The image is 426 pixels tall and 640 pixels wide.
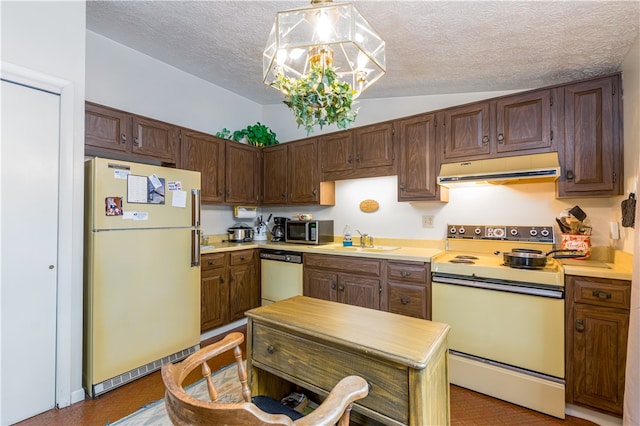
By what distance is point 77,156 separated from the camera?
7.09 ft

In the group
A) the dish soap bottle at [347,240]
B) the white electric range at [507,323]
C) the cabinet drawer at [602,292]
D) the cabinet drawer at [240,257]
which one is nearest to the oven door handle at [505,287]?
the white electric range at [507,323]

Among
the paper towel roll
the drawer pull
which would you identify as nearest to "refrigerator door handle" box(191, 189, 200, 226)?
the paper towel roll

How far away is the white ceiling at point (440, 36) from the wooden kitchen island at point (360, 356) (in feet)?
6.05

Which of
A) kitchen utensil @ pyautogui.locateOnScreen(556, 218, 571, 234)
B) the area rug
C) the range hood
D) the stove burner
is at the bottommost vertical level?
the area rug

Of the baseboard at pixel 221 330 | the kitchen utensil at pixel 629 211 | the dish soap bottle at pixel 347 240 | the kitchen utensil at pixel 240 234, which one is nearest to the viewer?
the kitchen utensil at pixel 629 211

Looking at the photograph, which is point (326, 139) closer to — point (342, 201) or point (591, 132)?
Answer: point (342, 201)

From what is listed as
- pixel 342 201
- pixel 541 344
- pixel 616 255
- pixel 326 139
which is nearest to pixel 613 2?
pixel 616 255

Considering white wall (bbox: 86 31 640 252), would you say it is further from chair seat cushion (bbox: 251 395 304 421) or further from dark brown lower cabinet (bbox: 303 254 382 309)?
chair seat cushion (bbox: 251 395 304 421)

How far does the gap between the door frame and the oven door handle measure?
9.14 feet

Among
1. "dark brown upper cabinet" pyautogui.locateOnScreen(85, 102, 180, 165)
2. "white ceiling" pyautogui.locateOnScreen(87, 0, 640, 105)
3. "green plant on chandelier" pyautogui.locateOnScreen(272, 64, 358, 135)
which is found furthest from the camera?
"dark brown upper cabinet" pyautogui.locateOnScreen(85, 102, 180, 165)

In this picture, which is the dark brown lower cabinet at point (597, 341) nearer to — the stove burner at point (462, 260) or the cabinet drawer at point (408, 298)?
the stove burner at point (462, 260)

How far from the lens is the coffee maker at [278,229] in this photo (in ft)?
13.2

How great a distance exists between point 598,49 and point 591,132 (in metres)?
0.55

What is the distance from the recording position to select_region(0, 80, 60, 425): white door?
188 centimetres
